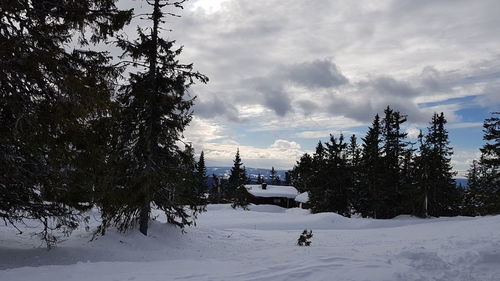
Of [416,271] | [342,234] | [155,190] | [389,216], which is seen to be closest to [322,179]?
[389,216]

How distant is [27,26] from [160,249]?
397 inches

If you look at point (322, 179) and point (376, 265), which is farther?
A: point (322, 179)

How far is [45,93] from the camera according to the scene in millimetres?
9219

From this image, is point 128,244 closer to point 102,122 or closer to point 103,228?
point 103,228

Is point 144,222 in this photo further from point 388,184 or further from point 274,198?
point 274,198

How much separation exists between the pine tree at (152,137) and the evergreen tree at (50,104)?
445 centimetres

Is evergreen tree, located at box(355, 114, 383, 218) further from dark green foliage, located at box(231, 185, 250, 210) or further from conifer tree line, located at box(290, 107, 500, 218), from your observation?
dark green foliage, located at box(231, 185, 250, 210)

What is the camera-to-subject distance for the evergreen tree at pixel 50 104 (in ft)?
28.3

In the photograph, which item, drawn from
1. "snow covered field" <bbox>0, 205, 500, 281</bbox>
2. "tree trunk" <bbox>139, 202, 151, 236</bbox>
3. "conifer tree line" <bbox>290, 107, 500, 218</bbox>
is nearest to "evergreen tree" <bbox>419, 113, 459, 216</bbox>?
"conifer tree line" <bbox>290, 107, 500, 218</bbox>

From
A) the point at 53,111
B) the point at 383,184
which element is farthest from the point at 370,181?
the point at 53,111

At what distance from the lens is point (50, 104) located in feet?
30.4

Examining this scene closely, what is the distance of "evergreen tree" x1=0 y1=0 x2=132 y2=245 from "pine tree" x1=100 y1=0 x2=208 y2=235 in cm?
445

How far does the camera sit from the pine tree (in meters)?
15.4

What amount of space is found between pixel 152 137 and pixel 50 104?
23.4ft
